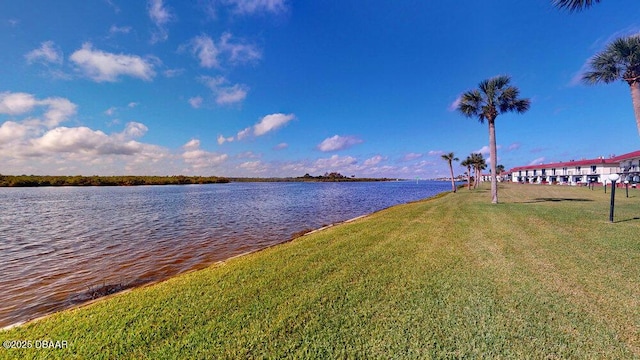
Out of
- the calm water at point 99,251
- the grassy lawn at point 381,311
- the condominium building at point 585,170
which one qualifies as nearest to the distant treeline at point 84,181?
the calm water at point 99,251

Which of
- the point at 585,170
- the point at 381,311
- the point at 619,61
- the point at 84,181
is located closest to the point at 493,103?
the point at 619,61

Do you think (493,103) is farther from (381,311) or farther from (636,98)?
(381,311)

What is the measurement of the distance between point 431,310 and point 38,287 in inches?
399

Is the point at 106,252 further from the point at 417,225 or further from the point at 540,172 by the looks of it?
the point at 540,172

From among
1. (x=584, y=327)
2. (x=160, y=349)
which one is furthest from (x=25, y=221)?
(x=584, y=327)

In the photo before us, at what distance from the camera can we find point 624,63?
10.9 m

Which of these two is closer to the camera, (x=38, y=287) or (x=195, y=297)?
(x=195, y=297)

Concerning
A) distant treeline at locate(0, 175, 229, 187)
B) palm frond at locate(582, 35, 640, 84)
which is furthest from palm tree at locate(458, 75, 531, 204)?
distant treeline at locate(0, 175, 229, 187)

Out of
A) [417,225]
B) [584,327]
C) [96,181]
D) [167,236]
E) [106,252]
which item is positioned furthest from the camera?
[96,181]

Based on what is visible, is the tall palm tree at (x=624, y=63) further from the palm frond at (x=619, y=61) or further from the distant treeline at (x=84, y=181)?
the distant treeline at (x=84, y=181)

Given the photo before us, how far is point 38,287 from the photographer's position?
7.14m

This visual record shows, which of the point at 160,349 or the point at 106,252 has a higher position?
the point at 160,349

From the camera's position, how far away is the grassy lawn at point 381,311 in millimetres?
3277

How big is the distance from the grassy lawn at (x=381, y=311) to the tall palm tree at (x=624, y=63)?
25.3 feet
